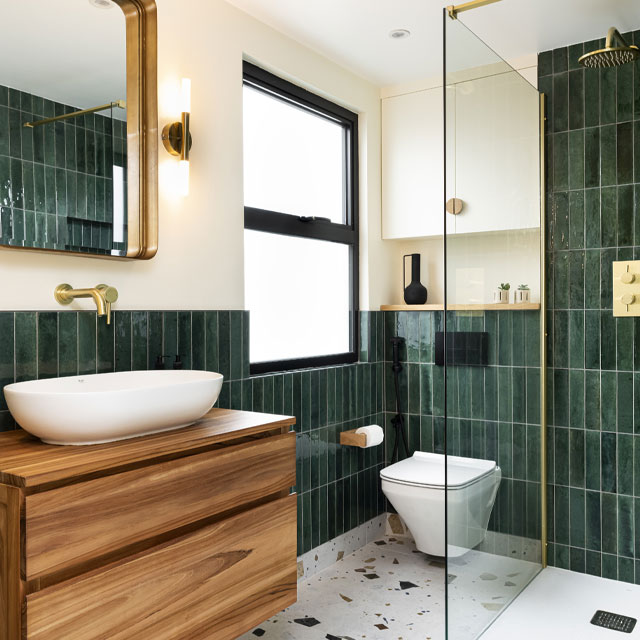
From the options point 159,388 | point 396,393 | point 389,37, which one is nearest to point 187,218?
point 159,388

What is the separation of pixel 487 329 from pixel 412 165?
56.9 inches

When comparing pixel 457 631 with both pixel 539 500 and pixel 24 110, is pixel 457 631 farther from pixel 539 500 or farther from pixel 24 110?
pixel 24 110

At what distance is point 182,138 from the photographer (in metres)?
2.22

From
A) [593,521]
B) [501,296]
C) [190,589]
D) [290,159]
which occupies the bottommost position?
[593,521]

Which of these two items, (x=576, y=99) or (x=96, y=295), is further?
(x=576, y=99)

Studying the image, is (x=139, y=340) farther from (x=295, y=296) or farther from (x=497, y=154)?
→ (x=497, y=154)

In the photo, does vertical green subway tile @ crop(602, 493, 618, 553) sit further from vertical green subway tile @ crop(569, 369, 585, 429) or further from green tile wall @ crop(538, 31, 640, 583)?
vertical green subway tile @ crop(569, 369, 585, 429)

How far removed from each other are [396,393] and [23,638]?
2.43 meters

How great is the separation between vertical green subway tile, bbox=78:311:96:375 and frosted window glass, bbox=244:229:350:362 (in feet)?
2.81

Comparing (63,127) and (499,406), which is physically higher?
(63,127)

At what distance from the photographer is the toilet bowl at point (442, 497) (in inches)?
82.7

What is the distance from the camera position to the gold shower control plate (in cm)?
272

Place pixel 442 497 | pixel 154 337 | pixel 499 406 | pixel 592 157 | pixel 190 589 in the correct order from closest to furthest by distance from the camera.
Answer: pixel 190 589 < pixel 154 337 < pixel 499 406 < pixel 442 497 < pixel 592 157

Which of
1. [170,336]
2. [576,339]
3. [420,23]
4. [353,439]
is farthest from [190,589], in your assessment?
[420,23]
